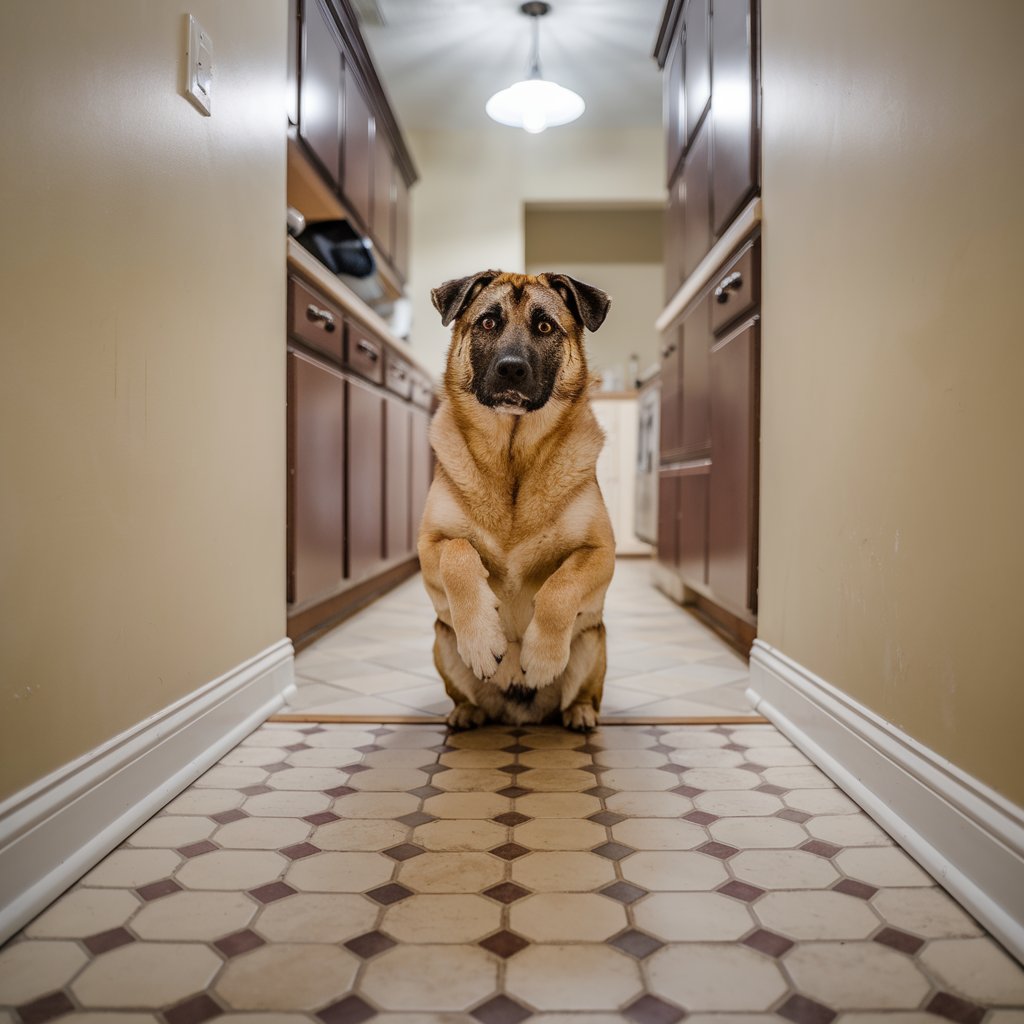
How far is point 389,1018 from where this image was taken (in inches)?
33.0

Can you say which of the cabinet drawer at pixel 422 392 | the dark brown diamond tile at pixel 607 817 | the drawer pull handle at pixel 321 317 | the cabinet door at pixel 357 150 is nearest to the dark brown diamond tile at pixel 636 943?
the dark brown diamond tile at pixel 607 817

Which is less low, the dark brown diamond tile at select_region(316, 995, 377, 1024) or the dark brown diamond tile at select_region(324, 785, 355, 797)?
the dark brown diamond tile at select_region(316, 995, 377, 1024)

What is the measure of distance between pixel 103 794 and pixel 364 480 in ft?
7.58

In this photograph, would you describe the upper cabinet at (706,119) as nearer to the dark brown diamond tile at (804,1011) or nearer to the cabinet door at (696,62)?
the cabinet door at (696,62)

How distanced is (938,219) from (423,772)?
1.38 m

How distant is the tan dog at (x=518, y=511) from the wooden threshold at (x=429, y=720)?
0.11 m

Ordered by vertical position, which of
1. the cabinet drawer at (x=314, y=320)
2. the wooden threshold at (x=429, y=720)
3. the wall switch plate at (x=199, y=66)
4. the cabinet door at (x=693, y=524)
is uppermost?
the wall switch plate at (x=199, y=66)

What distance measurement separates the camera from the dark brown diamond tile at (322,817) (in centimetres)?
138

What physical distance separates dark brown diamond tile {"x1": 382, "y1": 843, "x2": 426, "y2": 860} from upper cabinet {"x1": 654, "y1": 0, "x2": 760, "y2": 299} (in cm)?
207

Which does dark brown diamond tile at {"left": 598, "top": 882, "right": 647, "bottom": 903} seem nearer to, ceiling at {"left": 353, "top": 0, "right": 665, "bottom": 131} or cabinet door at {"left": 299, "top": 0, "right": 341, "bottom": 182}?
cabinet door at {"left": 299, "top": 0, "right": 341, "bottom": 182}

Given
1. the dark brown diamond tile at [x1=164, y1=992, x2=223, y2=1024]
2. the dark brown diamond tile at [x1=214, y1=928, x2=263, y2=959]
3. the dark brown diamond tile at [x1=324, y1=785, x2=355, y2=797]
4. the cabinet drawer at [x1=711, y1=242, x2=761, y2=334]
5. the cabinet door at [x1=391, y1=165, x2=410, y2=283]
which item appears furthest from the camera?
the cabinet door at [x1=391, y1=165, x2=410, y2=283]

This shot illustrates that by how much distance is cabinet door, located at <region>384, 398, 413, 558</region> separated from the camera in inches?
157

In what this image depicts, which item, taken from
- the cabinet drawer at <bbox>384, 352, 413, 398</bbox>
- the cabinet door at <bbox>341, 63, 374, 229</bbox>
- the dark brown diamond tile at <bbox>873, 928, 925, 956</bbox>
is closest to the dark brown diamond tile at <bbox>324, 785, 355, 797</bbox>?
the dark brown diamond tile at <bbox>873, 928, 925, 956</bbox>

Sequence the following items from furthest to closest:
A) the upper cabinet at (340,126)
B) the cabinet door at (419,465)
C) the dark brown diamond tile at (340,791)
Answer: the cabinet door at (419,465), the upper cabinet at (340,126), the dark brown diamond tile at (340,791)
